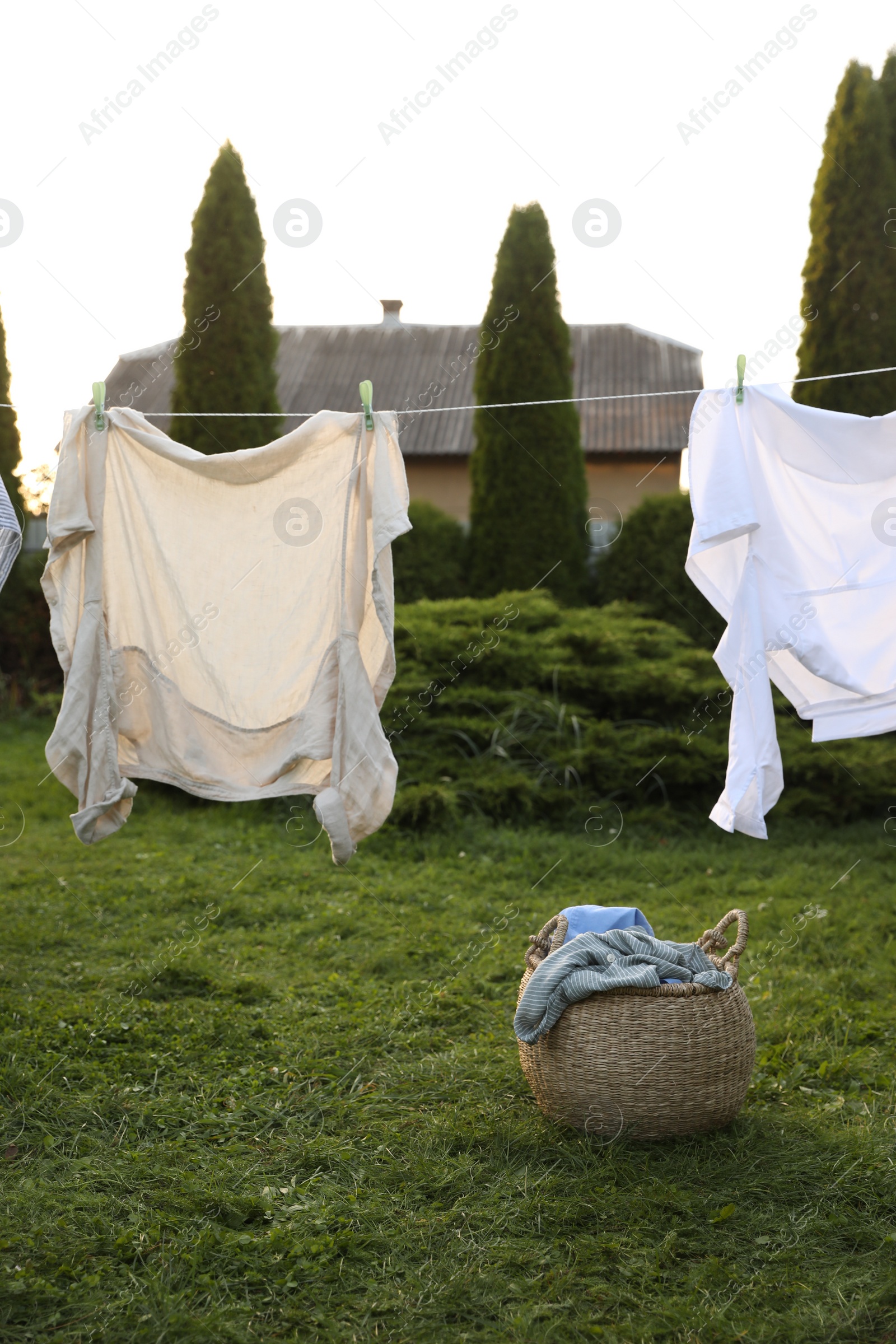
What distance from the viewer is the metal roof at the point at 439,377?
47.7 ft

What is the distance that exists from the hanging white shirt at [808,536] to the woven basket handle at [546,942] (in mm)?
950

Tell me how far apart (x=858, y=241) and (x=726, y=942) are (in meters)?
6.51

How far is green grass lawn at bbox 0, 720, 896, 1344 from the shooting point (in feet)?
7.15

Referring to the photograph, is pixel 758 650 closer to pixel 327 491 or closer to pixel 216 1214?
pixel 327 491

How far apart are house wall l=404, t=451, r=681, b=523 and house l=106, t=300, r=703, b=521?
17 mm

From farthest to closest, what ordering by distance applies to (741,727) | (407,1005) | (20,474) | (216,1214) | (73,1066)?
(20,474) → (407,1005) → (73,1066) → (741,727) → (216,1214)

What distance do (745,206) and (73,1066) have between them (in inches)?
205

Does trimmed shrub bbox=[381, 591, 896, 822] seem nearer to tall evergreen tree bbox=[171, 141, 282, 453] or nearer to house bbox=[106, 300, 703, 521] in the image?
tall evergreen tree bbox=[171, 141, 282, 453]

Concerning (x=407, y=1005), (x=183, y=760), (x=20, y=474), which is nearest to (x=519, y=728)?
(x=407, y=1005)

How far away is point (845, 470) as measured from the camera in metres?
2.83

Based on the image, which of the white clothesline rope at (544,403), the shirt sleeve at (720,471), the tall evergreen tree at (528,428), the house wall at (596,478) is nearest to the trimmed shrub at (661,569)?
the tall evergreen tree at (528,428)

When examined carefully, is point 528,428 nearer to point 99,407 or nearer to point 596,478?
point 596,478

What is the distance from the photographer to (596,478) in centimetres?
1452

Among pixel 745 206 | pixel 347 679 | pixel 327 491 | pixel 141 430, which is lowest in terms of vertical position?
pixel 347 679
